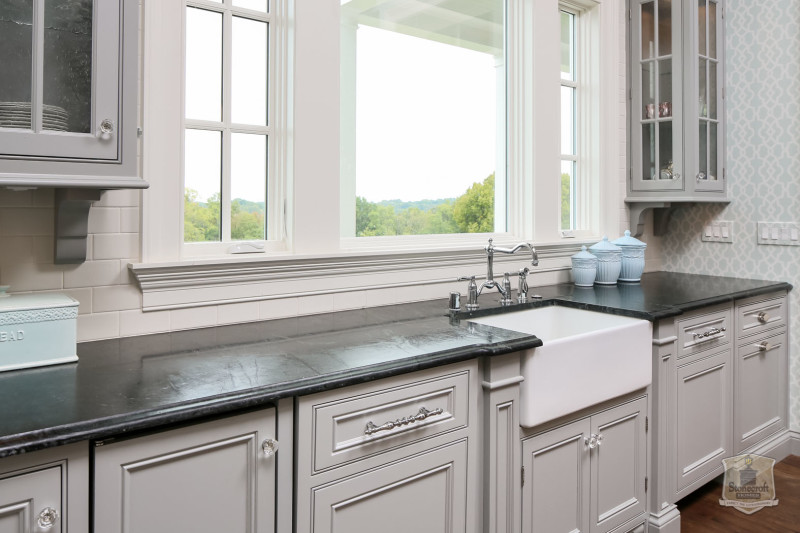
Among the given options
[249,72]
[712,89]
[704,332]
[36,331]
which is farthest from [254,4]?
[712,89]

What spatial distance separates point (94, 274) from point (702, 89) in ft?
10.5

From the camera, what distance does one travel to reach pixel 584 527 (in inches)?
84.0

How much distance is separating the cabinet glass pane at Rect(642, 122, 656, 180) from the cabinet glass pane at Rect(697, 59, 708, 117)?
26 cm

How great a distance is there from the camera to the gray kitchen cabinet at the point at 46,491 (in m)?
1.08

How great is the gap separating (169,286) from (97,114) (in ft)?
2.14

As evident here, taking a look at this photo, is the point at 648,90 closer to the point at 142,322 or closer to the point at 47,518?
the point at 142,322

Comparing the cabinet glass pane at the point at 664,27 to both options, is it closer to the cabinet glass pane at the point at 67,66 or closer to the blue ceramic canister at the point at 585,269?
the blue ceramic canister at the point at 585,269

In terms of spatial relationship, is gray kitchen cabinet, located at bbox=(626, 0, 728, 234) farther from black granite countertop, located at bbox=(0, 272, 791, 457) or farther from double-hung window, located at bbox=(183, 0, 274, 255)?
double-hung window, located at bbox=(183, 0, 274, 255)

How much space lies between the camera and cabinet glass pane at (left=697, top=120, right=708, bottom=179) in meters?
3.38

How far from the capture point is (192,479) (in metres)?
1.30

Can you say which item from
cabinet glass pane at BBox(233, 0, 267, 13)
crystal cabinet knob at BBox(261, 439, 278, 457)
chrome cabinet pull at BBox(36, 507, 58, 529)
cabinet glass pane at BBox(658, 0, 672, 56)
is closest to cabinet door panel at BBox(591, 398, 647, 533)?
crystal cabinet knob at BBox(261, 439, 278, 457)

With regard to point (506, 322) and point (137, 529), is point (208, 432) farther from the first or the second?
point (506, 322)

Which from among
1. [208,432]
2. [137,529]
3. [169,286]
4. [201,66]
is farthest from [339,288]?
[137,529]

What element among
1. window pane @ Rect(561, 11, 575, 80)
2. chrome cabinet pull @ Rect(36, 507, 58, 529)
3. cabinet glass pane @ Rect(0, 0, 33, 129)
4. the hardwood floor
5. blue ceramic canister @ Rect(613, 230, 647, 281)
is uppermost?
window pane @ Rect(561, 11, 575, 80)
